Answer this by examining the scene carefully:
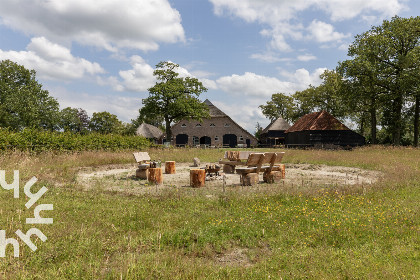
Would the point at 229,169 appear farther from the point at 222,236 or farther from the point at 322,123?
the point at 322,123

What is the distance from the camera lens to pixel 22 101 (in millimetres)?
39875

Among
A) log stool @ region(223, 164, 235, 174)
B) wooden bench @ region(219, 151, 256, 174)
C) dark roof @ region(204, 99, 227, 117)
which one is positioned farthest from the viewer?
dark roof @ region(204, 99, 227, 117)

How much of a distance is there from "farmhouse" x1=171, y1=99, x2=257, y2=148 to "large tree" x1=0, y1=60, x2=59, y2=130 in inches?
805

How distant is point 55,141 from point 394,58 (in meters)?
34.3

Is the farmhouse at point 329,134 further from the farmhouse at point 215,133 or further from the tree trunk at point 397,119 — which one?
the farmhouse at point 215,133

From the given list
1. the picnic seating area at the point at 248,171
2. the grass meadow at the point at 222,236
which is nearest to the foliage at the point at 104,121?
the picnic seating area at the point at 248,171

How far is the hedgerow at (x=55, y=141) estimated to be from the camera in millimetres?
15172

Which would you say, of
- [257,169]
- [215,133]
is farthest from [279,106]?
[257,169]

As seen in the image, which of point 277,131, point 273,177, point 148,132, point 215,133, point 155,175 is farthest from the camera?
point 148,132

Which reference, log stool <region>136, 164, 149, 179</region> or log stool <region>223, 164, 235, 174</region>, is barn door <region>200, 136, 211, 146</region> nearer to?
log stool <region>223, 164, 235, 174</region>

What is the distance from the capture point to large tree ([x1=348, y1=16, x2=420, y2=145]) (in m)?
29.9

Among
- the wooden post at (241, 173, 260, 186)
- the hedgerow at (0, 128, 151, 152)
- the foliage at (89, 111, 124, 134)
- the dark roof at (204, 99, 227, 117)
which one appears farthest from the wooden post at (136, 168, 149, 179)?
the foliage at (89, 111, 124, 134)

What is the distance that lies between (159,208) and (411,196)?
21.5 ft

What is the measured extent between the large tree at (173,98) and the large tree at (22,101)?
48.6ft
